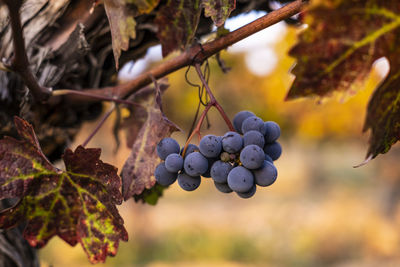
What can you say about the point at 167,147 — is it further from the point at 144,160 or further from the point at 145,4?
the point at 145,4

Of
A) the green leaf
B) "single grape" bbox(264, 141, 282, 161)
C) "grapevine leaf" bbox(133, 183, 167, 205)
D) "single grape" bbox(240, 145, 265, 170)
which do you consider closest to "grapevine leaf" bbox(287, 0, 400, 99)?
the green leaf

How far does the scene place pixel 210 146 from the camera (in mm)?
534

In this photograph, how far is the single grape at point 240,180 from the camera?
1.68 ft

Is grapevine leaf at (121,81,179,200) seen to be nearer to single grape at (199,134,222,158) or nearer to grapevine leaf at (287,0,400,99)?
single grape at (199,134,222,158)

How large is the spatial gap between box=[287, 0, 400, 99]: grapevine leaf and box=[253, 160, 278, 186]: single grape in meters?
0.20

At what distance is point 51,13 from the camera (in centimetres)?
72

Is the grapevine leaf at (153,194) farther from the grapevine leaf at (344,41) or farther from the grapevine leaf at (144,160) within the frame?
the grapevine leaf at (344,41)

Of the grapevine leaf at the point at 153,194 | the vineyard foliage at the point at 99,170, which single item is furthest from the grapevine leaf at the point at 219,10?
the grapevine leaf at the point at 153,194

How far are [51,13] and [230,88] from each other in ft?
36.1

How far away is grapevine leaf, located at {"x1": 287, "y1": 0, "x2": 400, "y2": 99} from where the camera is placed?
33 centimetres

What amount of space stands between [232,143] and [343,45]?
0.75 ft

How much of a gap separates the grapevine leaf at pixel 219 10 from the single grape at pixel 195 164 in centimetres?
19

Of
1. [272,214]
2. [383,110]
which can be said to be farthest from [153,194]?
[272,214]

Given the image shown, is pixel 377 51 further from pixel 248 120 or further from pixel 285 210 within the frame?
pixel 285 210
